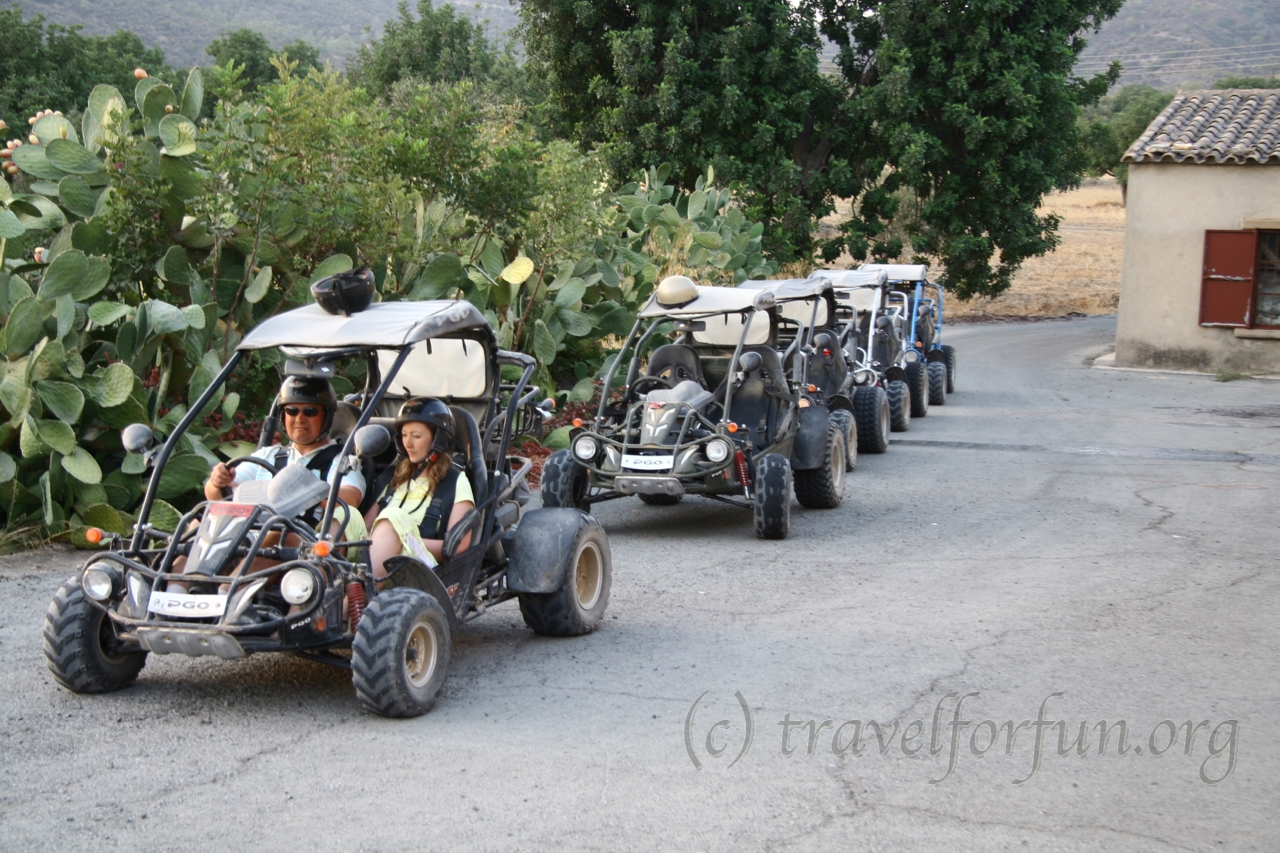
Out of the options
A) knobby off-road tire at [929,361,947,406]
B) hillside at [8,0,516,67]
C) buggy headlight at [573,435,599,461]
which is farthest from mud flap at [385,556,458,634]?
hillside at [8,0,516,67]

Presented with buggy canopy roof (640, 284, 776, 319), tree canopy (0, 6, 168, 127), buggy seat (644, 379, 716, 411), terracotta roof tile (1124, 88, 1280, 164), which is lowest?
buggy seat (644, 379, 716, 411)

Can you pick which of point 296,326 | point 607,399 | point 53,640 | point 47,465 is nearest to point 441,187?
point 607,399

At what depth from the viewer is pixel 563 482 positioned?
9.50 metres

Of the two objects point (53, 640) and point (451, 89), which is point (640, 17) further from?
point (53, 640)

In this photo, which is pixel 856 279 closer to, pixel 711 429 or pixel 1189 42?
pixel 711 429

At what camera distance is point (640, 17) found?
24.7 meters

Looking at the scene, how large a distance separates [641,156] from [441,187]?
1380 cm

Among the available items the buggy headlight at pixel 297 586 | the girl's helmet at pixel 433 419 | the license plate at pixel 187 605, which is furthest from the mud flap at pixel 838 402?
the license plate at pixel 187 605

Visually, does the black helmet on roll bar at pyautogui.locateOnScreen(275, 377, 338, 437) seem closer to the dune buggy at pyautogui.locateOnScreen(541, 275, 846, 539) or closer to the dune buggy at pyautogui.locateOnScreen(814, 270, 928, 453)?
the dune buggy at pyautogui.locateOnScreen(541, 275, 846, 539)

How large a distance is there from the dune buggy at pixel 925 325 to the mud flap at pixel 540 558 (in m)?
10.6

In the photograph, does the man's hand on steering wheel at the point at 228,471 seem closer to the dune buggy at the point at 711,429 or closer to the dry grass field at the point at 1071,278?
the dune buggy at the point at 711,429

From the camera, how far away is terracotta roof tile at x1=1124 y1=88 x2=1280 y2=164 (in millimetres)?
21156

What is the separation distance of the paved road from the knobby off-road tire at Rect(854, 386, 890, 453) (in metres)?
3.90

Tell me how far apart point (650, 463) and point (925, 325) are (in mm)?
10360
